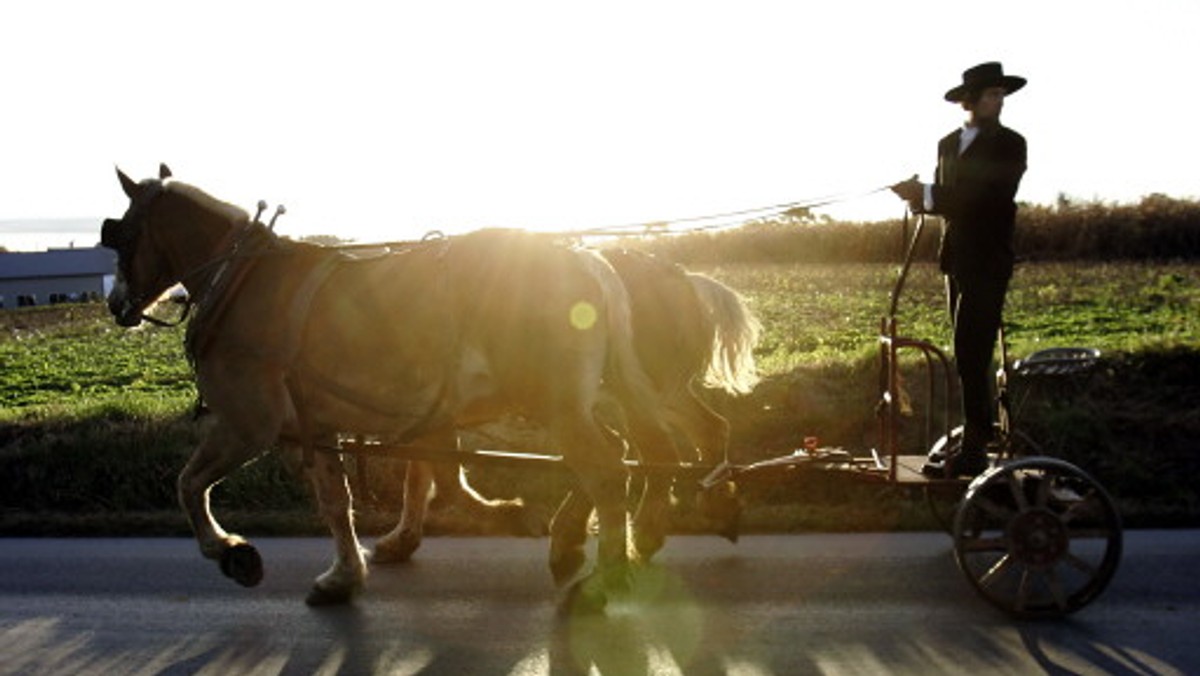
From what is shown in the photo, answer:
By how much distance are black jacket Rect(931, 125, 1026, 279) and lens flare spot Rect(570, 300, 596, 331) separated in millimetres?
1755

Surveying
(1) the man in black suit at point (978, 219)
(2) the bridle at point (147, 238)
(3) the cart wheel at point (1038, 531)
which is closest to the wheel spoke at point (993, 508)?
(3) the cart wheel at point (1038, 531)

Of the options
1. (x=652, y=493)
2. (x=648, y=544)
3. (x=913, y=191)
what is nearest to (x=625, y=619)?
(x=648, y=544)

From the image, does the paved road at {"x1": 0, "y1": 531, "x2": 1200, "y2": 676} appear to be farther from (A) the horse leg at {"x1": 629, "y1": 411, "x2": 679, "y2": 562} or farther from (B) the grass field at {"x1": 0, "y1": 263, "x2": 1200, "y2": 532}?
(B) the grass field at {"x1": 0, "y1": 263, "x2": 1200, "y2": 532}

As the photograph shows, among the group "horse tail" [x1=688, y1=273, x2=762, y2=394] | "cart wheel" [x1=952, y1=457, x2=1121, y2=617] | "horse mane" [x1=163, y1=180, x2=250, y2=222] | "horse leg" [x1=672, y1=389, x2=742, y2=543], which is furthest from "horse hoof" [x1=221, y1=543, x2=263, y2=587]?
"cart wheel" [x1=952, y1=457, x2=1121, y2=617]

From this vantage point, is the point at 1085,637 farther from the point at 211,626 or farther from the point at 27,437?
the point at 27,437

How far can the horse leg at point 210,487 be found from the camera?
5.71 meters

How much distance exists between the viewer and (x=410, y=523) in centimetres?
688

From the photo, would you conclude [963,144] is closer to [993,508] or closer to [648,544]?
[993,508]

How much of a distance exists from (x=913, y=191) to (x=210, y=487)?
373 cm

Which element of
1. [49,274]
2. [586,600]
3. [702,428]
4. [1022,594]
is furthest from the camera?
[49,274]

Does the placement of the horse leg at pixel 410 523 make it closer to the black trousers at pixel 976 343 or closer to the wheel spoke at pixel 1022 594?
the black trousers at pixel 976 343

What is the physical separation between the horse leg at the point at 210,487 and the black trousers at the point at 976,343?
3456 millimetres

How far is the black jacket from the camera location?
5.83 metres

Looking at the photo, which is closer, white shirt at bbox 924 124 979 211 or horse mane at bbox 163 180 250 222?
white shirt at bbox 924 124 979 211
